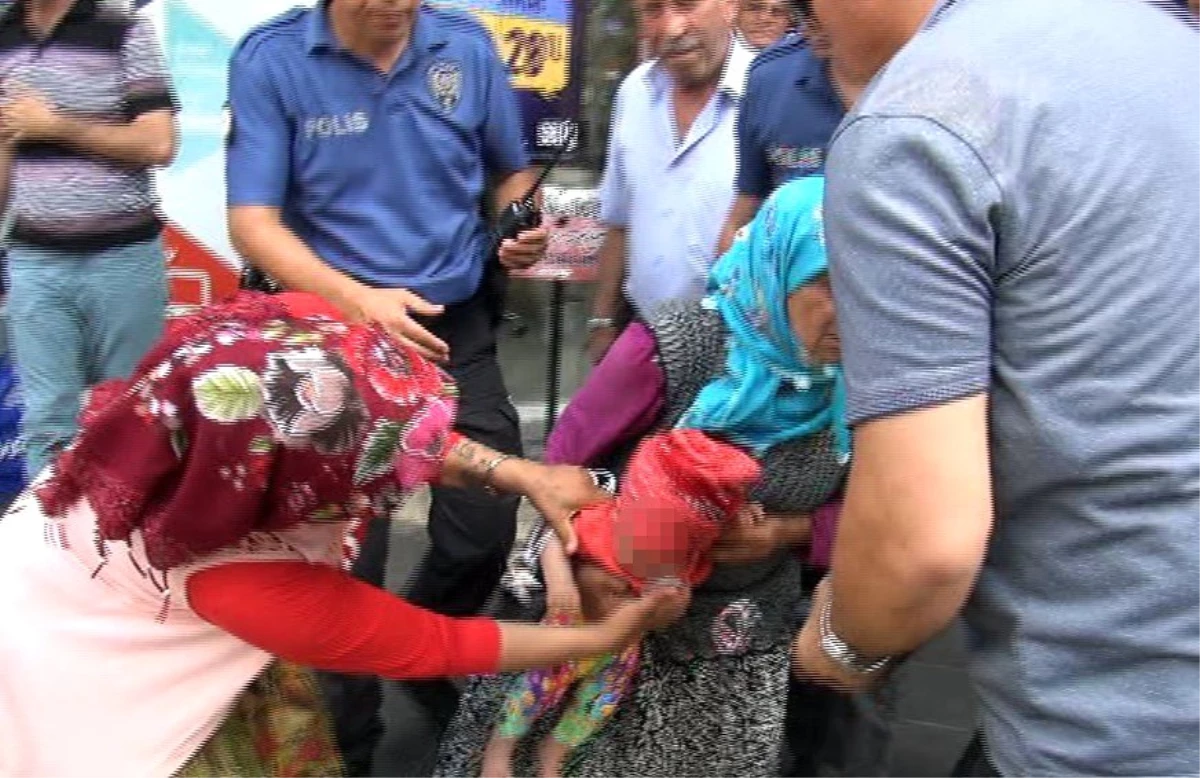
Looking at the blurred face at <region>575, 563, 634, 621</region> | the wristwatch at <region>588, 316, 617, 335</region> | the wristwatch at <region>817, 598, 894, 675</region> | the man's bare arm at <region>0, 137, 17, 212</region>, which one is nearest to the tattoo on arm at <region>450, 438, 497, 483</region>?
the blurred face at <region>575, 563, 634, 621</region>

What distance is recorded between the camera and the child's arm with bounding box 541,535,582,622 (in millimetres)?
1872

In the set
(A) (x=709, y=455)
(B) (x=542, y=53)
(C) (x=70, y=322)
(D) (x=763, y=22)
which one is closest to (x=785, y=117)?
(D) (x=763, y=22)

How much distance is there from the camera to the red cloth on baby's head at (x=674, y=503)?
1634 millimetres

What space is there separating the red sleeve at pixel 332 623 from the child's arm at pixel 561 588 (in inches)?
7.8

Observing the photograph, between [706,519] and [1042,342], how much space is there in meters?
0.66

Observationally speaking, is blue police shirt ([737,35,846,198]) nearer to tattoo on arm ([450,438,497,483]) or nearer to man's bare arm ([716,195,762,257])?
man's bare arm ([716,195,762,257])

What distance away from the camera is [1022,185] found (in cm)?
106

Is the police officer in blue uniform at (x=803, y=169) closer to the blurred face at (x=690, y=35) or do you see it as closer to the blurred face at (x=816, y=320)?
the blurred face at (x=690, y=35)

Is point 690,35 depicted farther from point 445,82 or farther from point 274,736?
point 274,736

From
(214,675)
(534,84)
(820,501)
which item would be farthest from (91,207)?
(820,501)

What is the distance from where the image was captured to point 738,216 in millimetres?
3021

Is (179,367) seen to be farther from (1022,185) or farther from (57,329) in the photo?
(57,329)

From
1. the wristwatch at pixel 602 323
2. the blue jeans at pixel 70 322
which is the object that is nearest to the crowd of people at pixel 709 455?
the wristwatch at pixel 602 323

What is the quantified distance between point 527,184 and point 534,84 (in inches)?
45.5
